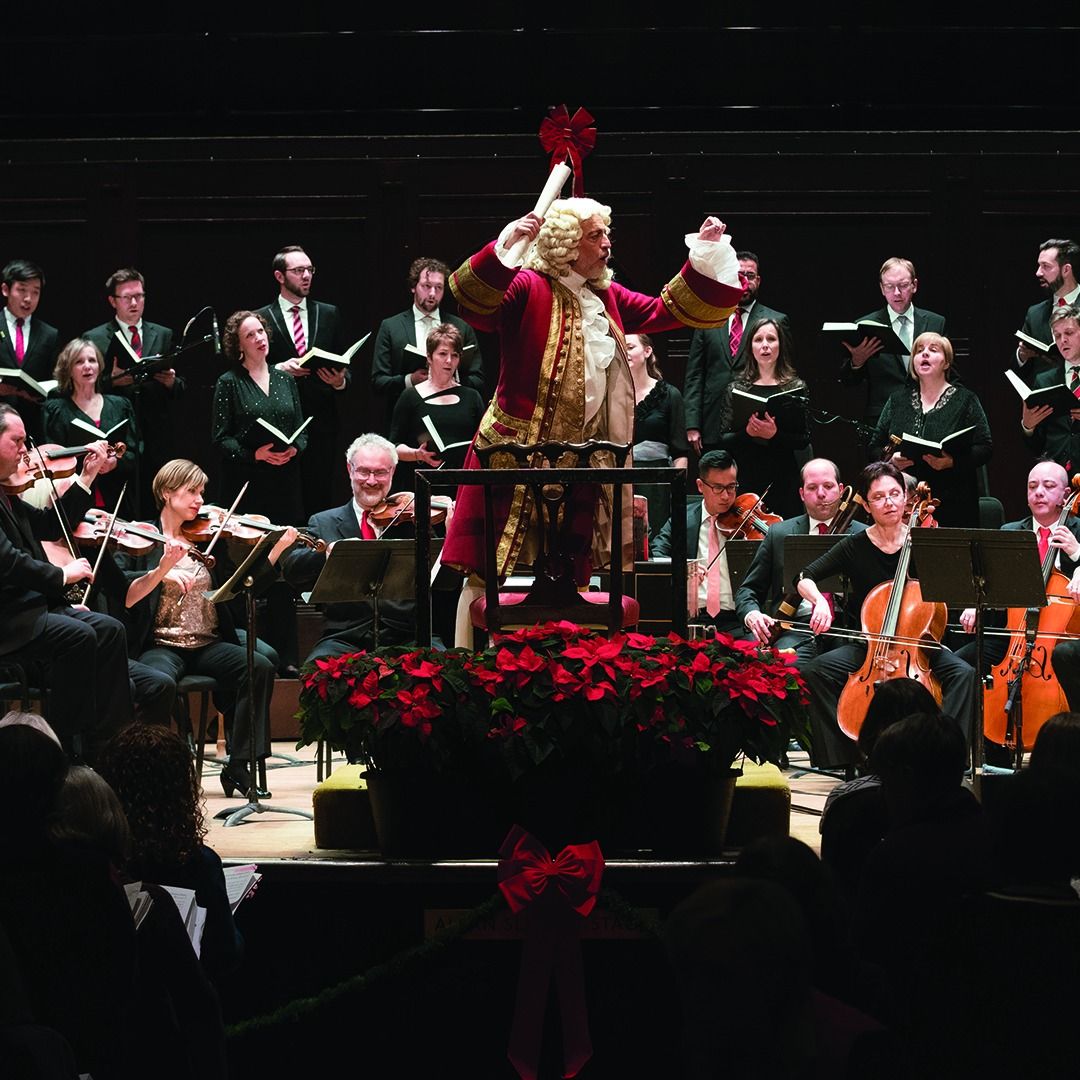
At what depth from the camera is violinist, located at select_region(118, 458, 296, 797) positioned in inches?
216

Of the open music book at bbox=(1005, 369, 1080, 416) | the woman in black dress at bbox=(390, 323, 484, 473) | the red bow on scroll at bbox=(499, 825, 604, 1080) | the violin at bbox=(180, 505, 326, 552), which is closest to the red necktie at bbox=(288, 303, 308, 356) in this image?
the woman in black dress at bbox=(390, 323, 484, 473)

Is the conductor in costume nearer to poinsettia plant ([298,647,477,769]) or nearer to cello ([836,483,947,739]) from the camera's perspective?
poinsettia plant ([298,647,477,769])

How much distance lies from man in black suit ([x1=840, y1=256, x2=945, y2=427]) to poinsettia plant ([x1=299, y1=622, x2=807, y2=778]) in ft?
12.2

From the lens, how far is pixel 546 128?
A: 4277mm

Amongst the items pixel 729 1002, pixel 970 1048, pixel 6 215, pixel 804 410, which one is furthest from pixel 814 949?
pixel 6 215

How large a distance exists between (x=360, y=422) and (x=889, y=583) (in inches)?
157

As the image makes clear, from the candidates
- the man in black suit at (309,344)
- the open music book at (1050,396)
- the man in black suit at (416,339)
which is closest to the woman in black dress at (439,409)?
the man in black suit at (416,339)

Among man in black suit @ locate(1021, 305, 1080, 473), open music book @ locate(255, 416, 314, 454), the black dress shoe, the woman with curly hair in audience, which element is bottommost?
the black dress shoe

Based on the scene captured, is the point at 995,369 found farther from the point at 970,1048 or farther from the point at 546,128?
the point at 970,1048

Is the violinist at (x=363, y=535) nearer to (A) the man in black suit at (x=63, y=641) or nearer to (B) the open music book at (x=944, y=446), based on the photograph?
(A) the man in black suit at (x=63, y=641)

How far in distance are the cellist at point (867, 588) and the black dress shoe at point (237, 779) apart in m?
1.84

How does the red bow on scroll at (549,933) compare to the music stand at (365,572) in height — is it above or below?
below

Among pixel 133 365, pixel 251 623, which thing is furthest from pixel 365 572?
pixel 133 365

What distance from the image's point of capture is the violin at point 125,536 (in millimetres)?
5676
